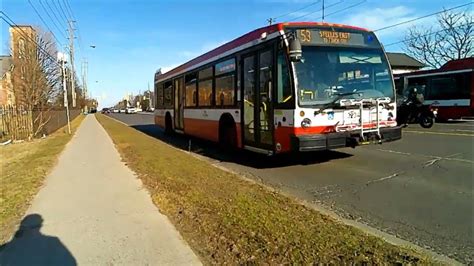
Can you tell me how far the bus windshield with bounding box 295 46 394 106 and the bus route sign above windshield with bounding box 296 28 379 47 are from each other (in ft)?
0.41

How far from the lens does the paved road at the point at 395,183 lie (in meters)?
5.03

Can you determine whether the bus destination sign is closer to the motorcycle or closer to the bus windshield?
the bus windshield

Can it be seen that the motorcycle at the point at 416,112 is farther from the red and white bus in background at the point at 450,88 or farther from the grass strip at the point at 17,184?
the grass strip at the point at 17,184

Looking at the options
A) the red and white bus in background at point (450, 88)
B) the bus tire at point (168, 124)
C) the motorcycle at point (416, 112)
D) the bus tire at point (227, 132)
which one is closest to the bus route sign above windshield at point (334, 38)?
the bus tire at point (227, 132)

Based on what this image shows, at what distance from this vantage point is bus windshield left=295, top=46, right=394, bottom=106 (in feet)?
27.4

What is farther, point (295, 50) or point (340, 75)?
point (340, 75)

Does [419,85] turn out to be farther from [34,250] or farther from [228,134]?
[34,250]

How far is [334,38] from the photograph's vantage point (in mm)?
8805

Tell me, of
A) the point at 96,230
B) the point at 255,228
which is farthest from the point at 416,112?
the point at 96,230

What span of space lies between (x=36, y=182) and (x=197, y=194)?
388 cm

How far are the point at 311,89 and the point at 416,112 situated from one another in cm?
1543

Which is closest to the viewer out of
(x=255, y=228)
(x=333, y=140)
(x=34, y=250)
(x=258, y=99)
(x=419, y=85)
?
(x=34, y=250)

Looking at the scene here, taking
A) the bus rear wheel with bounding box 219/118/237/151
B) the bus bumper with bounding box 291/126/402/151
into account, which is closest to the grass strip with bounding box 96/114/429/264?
the bus bumper with bounding box 291/126/402/151

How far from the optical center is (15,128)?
2044cm
